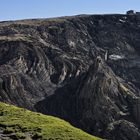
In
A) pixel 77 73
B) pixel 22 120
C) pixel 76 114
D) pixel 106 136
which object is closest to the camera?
pixel 22 120

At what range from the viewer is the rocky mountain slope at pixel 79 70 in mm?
100000

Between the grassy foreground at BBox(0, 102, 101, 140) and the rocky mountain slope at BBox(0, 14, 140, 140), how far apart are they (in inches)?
2867

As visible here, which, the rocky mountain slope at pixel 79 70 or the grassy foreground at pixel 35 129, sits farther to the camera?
the rocky mountain slope at pixel 79 70

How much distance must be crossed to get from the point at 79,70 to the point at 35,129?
102937mm

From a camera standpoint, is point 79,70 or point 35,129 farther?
point 79,70

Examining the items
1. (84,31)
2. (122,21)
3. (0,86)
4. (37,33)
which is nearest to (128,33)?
(122,21)

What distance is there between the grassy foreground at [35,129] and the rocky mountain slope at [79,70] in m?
72.8

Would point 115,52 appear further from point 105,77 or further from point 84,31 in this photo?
point 105,77

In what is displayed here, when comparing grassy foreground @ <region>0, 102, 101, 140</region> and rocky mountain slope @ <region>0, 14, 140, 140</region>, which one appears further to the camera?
rocky mountain slope @ <region>0, 14, 140, 140</region>

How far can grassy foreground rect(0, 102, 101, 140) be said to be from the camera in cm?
1842

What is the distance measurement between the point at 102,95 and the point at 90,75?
6916 mm

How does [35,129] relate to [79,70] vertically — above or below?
above

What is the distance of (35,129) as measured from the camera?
1897cm

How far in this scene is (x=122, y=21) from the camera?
505 feet
